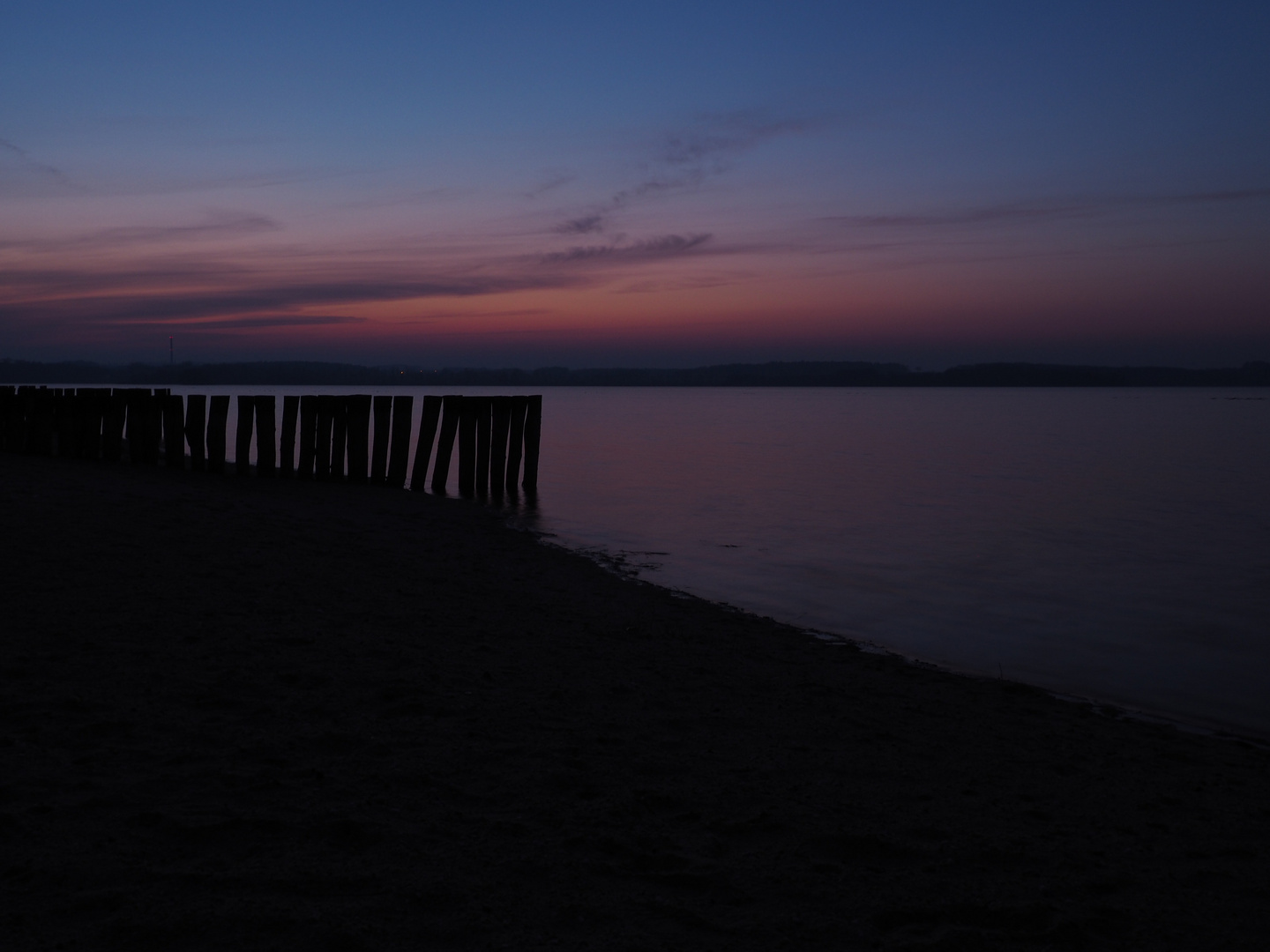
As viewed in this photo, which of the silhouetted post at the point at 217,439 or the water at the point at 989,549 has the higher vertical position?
the silhouetted post at the point at 217,439

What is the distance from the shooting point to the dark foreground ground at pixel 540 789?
3006mm

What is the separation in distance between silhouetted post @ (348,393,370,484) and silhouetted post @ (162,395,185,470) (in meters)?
2.26

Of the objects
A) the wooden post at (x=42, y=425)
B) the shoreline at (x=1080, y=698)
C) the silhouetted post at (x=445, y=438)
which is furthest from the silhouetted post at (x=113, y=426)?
the shoreline at (x=1080, y=698)

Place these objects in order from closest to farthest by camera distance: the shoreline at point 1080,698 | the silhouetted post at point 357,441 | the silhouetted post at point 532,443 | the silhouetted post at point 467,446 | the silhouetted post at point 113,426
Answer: the shoreline at point 1080,698 → the silhouetted post at point 113,426 → the silhouetted post at point 357,441 → the silhouetted post at point 467,446 → the silhouetted post at point 532,443

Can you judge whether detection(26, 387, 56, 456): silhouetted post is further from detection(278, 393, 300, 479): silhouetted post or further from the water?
the water

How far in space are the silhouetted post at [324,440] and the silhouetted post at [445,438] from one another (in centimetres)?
179

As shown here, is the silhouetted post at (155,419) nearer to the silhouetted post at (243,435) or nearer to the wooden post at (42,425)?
the silhouetted post at (243,435)

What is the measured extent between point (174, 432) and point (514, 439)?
5.61 m

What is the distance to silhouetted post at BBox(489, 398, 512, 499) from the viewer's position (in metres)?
16.7

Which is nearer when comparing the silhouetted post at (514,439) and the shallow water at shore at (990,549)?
the shallow water at shore at (990,549)

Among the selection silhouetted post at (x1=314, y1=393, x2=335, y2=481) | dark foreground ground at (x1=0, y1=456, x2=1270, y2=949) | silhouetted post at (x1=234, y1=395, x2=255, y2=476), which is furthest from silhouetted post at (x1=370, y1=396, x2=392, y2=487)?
dark foreground ground at (x1=0, y1=456, x2=1270, y2=949)

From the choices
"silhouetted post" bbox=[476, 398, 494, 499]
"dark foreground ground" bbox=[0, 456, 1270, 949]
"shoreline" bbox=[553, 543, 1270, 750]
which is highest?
"silhouetted post" bbox=[476, 398, 494, 499]

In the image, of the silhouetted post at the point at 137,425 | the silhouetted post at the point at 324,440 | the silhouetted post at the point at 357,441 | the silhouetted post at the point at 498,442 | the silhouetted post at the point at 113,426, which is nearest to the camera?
the silhouetted post at the point at 137,425

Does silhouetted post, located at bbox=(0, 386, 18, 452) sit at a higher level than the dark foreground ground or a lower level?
higher
